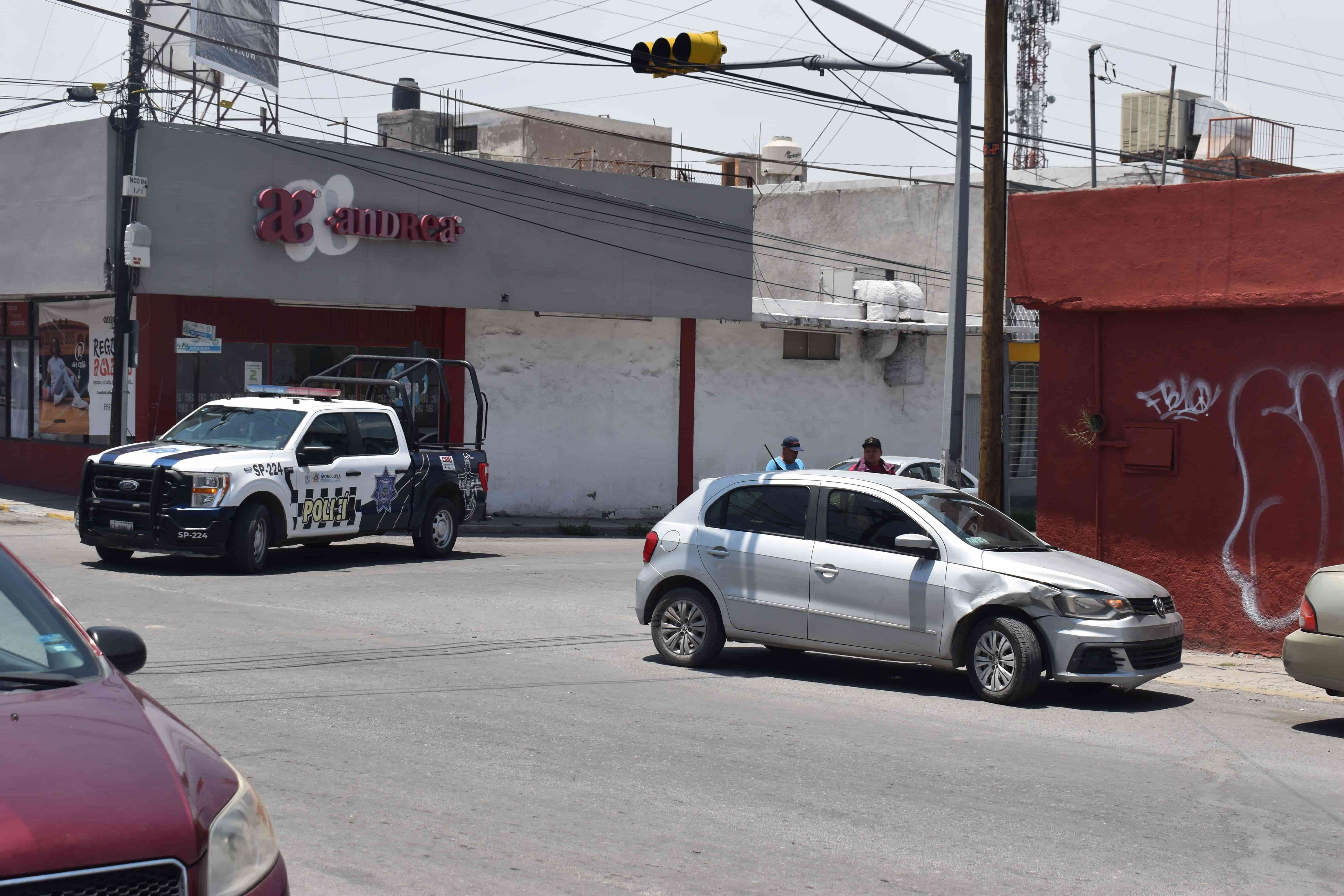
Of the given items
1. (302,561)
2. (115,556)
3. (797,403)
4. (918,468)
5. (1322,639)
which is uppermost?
(797,403)

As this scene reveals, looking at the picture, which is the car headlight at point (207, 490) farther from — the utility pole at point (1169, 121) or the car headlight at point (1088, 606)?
the utility pole at point (1169, 121)

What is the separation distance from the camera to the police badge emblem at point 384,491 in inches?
699

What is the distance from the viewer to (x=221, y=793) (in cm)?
381

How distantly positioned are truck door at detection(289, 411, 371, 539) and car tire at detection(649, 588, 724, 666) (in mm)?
6677

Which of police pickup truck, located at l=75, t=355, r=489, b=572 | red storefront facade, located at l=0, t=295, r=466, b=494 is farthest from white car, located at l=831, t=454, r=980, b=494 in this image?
red storefront facade, located at l=0, t=295, r=466, b=494

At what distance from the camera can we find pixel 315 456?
16734mm

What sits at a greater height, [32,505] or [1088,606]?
[1088,606]

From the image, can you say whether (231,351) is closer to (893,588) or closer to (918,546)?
Answer: (893,588)

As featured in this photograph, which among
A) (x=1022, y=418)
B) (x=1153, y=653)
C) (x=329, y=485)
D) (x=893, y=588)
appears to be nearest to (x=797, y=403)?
(x=1022, y=418)

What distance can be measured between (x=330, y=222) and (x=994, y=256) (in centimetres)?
1384

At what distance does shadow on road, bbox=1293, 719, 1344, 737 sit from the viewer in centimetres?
952

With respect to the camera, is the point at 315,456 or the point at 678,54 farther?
the point at 315,456

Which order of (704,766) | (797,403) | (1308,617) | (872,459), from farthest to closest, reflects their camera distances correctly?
(797,403) → (872,459) → (1308,617) → (704,766)

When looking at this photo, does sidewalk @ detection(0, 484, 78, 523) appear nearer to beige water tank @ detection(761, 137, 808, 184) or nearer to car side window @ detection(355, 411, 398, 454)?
car side window @ detection(355, 411, 398, 454)
